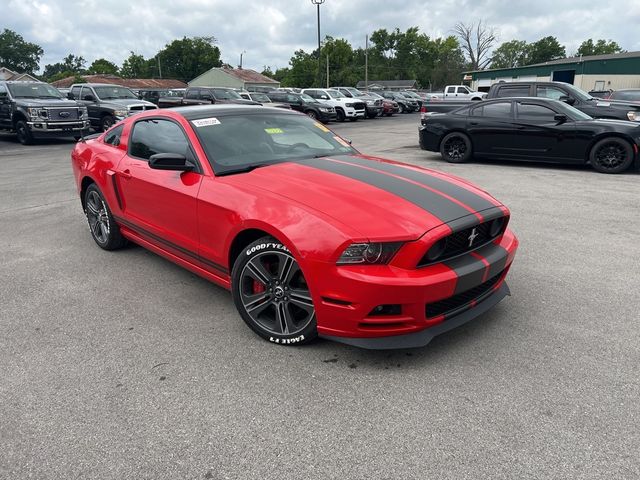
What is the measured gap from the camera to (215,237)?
11.3 feet

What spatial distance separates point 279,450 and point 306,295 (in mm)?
968

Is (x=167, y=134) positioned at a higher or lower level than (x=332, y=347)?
higher

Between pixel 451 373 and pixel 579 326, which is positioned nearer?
pixel 451 373

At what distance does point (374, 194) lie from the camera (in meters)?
3.15

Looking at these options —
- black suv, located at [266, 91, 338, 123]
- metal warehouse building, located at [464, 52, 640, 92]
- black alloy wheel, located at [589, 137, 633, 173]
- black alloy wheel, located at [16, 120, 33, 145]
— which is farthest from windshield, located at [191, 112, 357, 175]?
metal warehouse building, located at [464, 52, 640, 92]

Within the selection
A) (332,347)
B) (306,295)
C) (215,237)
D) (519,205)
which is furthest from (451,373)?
(519,205)

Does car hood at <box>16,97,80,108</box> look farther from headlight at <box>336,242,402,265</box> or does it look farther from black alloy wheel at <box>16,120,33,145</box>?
headlight at <box>336,242,402,265</box>

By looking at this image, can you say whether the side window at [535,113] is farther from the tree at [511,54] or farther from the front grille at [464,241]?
the tree at [511,54]

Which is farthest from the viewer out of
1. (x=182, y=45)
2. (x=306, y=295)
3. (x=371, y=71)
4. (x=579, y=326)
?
(x=371, y=71)

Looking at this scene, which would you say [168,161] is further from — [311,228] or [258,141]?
[311,228]

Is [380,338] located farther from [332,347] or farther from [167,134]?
[167,134]

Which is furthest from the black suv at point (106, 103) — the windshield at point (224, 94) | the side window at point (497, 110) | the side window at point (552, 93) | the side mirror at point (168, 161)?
the side mirror at point (168, 161)

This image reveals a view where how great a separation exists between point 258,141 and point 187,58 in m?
105

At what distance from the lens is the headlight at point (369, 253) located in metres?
2.72
